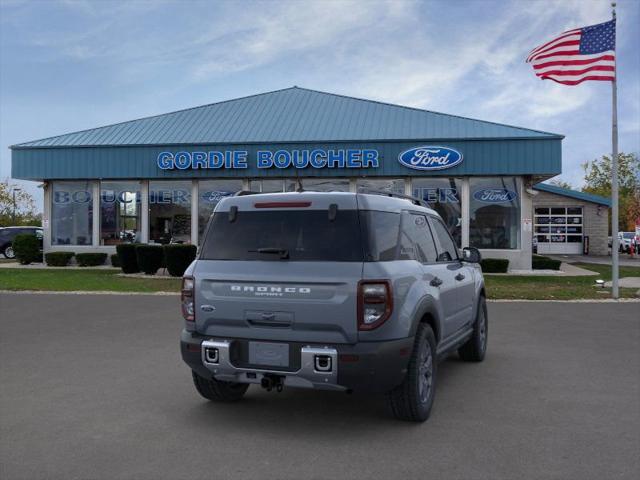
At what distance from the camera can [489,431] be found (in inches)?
195

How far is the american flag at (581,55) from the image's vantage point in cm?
1491

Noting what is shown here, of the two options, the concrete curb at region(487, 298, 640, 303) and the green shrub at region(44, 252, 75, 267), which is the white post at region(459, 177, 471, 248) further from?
the green shrub at region(44, 252, 75, 267)

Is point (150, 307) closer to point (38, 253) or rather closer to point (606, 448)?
point (606, 448)

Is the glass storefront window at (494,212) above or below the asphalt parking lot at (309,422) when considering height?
above

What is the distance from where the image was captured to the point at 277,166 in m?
24.4

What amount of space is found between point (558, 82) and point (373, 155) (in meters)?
9.40

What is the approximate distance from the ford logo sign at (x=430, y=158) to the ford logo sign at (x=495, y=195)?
174cm

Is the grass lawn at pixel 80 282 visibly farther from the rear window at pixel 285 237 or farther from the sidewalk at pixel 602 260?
the sidewalk at pixel 602 260

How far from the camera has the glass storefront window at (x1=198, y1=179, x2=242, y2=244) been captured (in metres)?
25.8

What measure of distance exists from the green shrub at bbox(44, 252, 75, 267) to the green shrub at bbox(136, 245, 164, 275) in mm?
6081

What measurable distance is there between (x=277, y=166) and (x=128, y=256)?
6.79m

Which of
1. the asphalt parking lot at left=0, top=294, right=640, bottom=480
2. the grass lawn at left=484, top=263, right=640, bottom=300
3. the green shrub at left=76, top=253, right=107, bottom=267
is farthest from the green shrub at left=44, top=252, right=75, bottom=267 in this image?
the asphalt parking lot at left=0, top=294, right=640, bottom=480

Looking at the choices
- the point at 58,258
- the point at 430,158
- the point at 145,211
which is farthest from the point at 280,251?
the point at 58,258

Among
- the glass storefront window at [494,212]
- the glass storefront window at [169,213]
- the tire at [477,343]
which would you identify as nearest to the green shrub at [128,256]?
the glass storefront window at [169,213]
